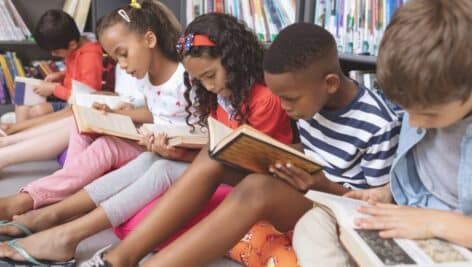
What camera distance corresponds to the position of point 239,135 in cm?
85

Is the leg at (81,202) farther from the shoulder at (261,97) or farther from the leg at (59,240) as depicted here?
the shoulder at (261,97)

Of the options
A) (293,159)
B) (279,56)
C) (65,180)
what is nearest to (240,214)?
(293,159)

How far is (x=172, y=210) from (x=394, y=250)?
52cm

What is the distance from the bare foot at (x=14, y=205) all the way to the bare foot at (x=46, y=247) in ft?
0.63

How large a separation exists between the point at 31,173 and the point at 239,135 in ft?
4.03

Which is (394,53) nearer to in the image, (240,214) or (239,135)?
(239,135)

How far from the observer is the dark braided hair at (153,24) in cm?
153

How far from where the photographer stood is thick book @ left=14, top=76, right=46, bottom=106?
223cm

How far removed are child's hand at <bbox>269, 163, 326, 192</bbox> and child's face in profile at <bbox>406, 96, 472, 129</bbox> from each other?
9.2 inches

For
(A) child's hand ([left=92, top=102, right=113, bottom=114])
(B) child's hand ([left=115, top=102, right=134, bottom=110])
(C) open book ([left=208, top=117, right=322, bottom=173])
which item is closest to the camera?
(C) open book ([left=208, top=117, right=322, bottom=173])

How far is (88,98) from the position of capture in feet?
5.50

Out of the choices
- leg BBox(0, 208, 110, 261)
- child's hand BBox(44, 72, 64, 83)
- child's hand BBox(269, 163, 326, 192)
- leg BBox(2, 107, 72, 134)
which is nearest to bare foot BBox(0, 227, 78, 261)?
leg BBox(0, 208, 110, 261)

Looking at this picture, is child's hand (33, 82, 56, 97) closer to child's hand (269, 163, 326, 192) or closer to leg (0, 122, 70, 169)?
leg (0, 122, 70, 169)

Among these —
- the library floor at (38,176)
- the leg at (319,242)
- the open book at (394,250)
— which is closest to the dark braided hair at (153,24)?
→ the library floor at (38,176)
